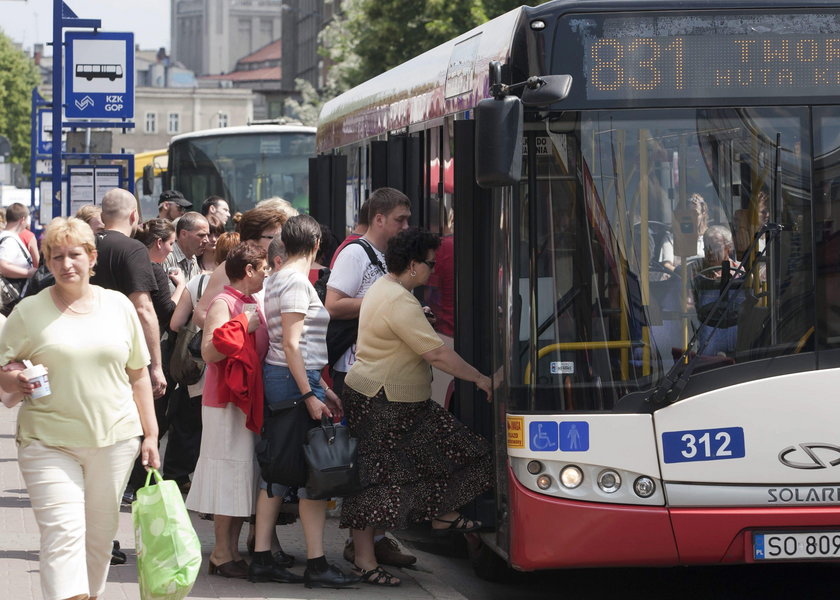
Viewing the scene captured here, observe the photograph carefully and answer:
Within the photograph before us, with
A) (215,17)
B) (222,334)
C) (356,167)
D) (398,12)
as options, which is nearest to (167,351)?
(222,334)

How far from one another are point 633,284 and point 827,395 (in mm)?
927

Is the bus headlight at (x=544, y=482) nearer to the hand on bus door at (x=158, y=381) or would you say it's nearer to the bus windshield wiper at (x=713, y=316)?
the bus windshield wiper at (x=713, y=316)

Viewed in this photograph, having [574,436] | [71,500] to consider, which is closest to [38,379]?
[71,500]

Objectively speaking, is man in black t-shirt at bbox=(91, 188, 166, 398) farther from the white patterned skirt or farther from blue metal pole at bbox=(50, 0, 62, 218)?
blue metal pole at bbox=(50, 0, 62, 218)

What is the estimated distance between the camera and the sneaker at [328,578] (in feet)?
24.4

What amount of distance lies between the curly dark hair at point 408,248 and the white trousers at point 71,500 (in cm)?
181

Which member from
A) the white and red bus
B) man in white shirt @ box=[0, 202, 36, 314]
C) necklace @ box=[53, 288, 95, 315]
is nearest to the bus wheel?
the white and red bus

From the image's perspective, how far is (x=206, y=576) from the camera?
302 inches

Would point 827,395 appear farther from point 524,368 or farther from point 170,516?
point 170,516

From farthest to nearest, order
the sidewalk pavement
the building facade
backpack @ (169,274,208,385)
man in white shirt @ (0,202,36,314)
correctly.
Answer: the building facade, man in white shirt @ (0,202,36,314), backpack @ (169,274,208,385), the sidewalk pavement

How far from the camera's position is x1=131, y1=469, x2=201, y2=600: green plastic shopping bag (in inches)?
235

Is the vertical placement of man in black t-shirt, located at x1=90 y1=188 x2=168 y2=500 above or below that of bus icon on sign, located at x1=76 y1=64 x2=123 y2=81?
below

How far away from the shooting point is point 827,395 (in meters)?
6.49

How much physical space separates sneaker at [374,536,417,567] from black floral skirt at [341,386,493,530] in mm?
717
